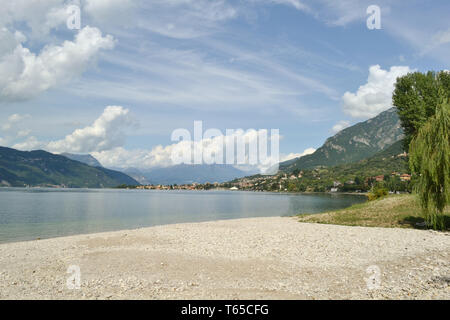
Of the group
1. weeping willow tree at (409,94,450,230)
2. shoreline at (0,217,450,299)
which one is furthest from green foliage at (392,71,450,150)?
shoreline at (0,217,450,299)

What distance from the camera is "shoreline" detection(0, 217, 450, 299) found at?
37.1 ft

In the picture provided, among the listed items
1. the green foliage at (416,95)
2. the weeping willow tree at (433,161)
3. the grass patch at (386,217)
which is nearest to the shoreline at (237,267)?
the weeping willow tree at (433,161)

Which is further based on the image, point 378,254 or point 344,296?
point 378,254

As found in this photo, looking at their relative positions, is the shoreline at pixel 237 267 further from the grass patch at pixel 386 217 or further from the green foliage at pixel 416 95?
the green foliage at pixel 416 95

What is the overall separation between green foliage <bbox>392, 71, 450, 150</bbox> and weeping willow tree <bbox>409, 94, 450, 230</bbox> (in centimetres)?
2059

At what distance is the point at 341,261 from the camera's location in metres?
16.1

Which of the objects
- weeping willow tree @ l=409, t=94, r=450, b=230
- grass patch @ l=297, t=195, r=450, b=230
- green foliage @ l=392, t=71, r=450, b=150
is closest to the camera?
weeping willow tree @ l=409, t=94, r=450, b=230

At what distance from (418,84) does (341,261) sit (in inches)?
1604

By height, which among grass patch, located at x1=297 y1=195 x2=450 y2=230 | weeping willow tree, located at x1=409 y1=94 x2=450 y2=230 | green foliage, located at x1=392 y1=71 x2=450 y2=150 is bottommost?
grass patch, located at x1=297 y1=195 x2=450 y2=230

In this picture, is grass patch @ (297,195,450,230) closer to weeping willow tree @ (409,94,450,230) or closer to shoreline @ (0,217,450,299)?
weeping willow tree @ (409,94,450,230)

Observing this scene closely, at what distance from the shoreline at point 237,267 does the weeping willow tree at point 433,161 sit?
2942 millimetres
